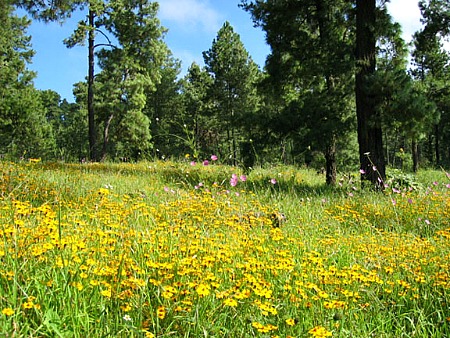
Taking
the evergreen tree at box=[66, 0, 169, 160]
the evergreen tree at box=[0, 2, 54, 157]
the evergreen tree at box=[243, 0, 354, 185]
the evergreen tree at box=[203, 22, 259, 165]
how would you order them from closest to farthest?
the evergreen tree at box=[243, 0, 354, 185] < the evergreen tree at box=[66, 0, 169, 160] < the evergreen tree at box=[0, 2, 54, 157] < the evergreen tree at box=[203, 22, 259, 165]

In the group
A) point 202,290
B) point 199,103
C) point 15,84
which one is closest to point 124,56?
point 15,84

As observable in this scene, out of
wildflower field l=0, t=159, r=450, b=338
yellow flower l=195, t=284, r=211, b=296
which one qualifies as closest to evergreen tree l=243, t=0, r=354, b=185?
wildflower field l=0, t=159, r=450, b=338

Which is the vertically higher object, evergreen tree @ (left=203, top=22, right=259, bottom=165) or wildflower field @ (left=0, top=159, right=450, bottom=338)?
evergreen tree @ (left=203, top=22, right=259, bottom=165)

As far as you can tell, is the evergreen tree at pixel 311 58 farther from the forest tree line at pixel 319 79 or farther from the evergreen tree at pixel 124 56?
the evergreen tree at pixel 124 56

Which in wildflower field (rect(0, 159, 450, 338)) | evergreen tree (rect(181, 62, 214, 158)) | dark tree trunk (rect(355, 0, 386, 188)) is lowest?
wildflower field (rect(0, 159, 450, 338))

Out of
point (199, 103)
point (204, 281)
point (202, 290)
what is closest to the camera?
point (202, 290)

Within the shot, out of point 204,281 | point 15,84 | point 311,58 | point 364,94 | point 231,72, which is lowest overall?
point 204,281

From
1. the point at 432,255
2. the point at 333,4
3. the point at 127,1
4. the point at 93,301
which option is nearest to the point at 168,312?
the point at 93,301

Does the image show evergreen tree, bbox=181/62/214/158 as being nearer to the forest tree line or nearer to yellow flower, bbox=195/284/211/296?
the forest tree line

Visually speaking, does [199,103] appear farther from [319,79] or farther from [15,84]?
[319,79]

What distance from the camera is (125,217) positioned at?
320 centimetres

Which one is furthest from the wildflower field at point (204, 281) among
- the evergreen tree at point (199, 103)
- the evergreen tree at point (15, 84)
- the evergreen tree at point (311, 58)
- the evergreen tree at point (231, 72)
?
the evergreen tree at point (199, 103)

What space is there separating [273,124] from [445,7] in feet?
18.5

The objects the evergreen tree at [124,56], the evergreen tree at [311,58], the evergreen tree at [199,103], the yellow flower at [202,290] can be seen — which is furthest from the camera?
the evergreen tree at [199,103]
